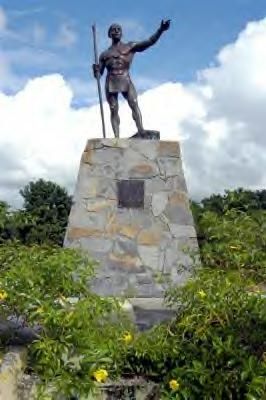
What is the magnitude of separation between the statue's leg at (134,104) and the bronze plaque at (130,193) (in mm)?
693

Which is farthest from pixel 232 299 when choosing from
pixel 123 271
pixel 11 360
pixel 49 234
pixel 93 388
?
pixel 49 234

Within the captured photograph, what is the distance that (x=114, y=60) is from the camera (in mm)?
7137

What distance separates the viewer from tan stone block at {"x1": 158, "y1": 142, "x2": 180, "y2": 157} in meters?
6.94

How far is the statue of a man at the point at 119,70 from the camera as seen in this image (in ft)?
23.4

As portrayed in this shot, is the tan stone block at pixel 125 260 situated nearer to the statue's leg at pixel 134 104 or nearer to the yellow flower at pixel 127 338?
the statue's leg at pixel 134 104

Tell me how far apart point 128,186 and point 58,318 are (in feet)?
15.3

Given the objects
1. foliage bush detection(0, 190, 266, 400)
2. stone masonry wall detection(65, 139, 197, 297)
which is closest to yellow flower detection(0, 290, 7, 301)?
foliage bush detection(0, 190, 266, 400)

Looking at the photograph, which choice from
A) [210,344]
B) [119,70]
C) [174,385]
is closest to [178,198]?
[119,70]

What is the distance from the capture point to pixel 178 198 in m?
6.87

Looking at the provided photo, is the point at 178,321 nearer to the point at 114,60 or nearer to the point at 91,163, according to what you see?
the point at 91,163

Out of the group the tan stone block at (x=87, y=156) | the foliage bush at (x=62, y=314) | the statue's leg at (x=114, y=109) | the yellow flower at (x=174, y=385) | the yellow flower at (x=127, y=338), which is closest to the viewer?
the foliage bush at (x=62, y=314)

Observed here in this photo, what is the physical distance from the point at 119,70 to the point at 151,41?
478mm

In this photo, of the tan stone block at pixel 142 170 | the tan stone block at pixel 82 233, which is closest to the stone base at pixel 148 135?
the tan stone block at pixel 142 170

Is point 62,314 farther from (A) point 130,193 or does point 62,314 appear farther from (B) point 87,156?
(B) point 87,156
